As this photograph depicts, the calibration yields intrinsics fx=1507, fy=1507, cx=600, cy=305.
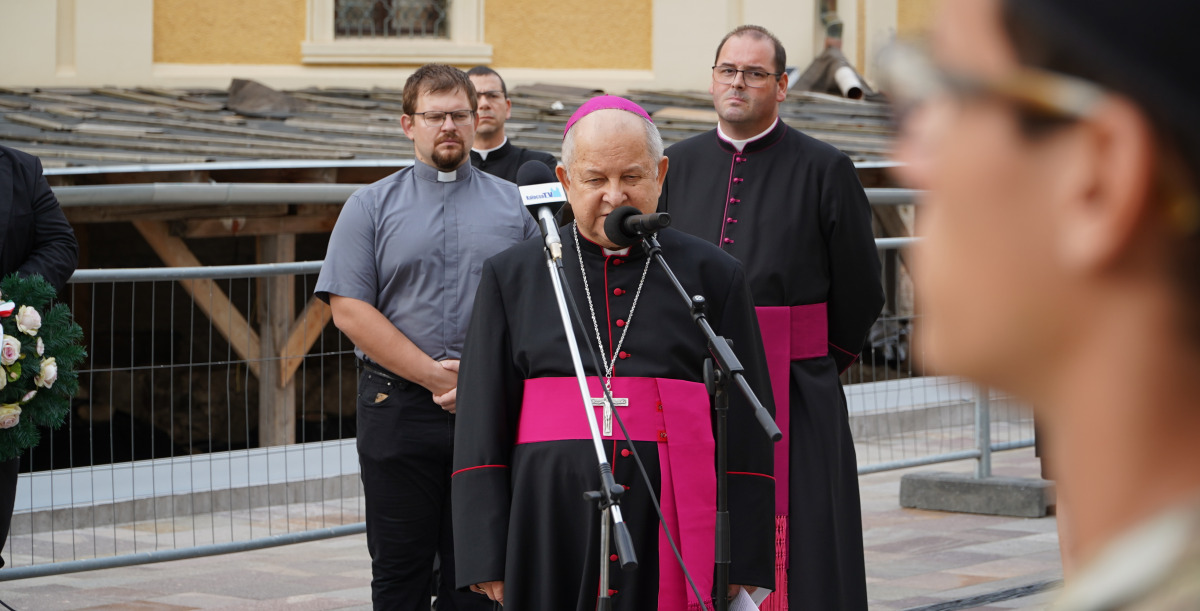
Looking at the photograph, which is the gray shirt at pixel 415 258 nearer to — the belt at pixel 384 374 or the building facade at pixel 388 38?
the belt at pixel 384 374

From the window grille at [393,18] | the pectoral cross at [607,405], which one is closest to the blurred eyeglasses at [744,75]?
the pectoral cross at [607,405]

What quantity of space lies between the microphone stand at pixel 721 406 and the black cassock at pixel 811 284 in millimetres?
1209

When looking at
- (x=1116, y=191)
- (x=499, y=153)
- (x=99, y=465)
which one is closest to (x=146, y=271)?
(x=99, y=465)

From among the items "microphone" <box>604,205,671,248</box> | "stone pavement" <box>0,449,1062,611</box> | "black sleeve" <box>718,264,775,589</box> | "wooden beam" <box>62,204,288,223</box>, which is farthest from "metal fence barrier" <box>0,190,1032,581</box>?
"microphone" <box>604,205,671,248</box>

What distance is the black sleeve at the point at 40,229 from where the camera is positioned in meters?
4.96

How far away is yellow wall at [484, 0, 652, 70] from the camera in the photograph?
1538 centimetres

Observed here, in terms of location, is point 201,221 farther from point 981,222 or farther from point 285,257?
point 981,222

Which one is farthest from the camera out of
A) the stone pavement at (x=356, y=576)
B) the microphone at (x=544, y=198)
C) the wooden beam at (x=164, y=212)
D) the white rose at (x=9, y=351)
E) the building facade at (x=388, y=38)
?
the building facade at (x=388, y=38)

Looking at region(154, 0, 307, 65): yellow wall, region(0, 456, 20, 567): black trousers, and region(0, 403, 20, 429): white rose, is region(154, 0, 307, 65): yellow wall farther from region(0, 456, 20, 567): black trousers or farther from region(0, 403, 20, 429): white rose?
region(0, 403, 20, 429): white rose

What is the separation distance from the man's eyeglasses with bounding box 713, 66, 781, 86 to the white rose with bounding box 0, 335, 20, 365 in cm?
236

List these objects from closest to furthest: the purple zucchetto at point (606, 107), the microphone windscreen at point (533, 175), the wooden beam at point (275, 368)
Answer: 1. the purple zucchetto at point (606, 107)
2. the microphone windscreen at point (533, 175)
3. the wooden beam at point (275, 368)

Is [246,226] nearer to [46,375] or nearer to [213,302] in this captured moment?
[213,302]

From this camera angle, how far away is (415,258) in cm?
479

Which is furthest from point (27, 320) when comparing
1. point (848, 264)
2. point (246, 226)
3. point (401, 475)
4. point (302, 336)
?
point (246, 226)
